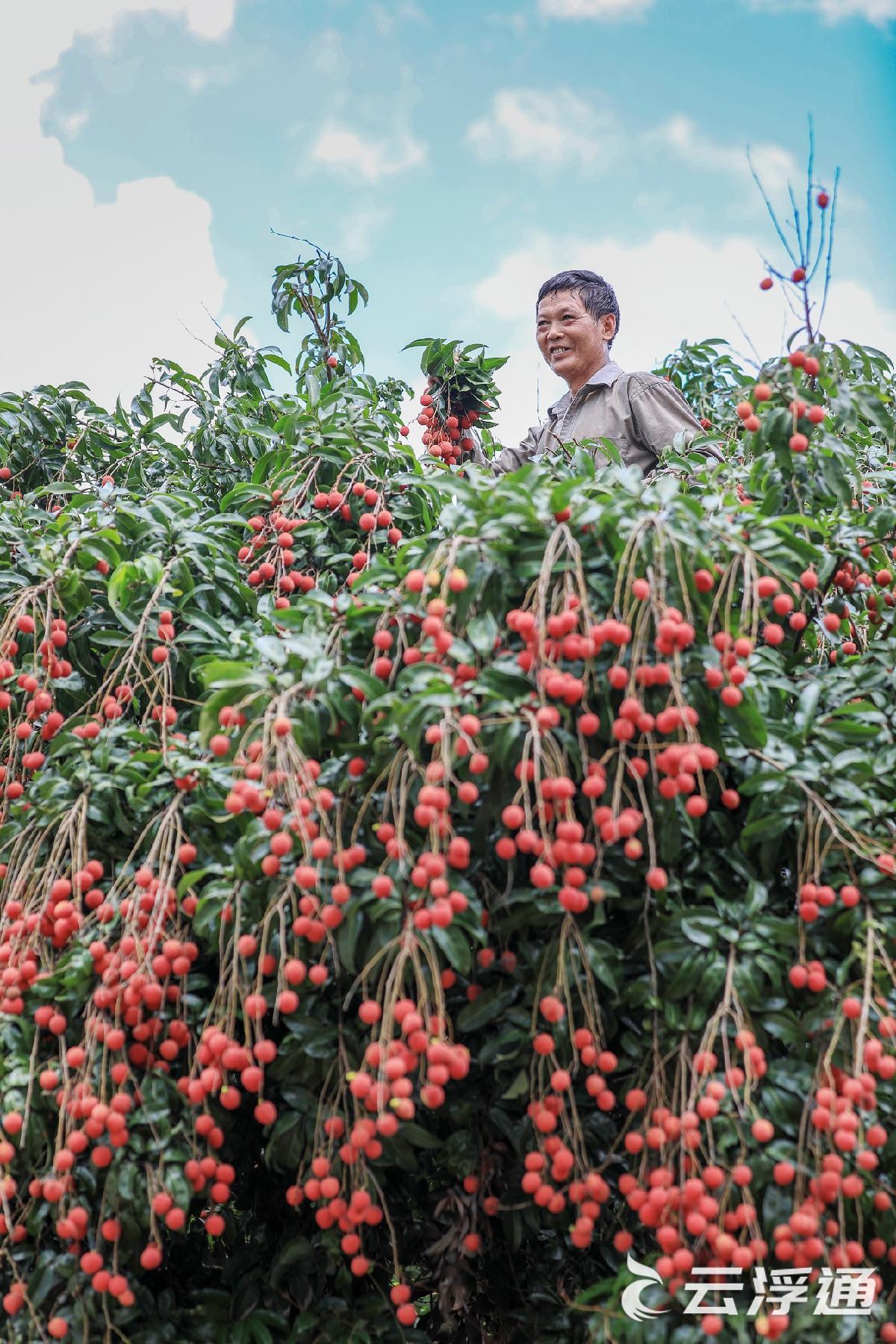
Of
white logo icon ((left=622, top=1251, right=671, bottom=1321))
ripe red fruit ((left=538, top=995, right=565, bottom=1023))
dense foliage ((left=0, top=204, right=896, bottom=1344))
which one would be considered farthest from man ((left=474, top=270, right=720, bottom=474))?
white logo icon ((left=622, top=1251, right=671, bottom=1321))

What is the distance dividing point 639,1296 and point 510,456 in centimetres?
266

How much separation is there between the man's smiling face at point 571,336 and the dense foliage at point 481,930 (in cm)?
167

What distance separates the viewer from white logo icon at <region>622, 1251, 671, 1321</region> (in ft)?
5.50

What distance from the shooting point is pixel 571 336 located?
12.6ft

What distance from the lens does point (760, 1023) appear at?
67.6 inches

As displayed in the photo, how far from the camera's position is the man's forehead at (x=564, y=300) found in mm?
3826

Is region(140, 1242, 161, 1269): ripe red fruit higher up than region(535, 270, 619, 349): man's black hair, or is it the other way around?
region(535, 270, 619, 349): man's black hair

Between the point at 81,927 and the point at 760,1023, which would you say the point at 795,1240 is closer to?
the point at 760,1023

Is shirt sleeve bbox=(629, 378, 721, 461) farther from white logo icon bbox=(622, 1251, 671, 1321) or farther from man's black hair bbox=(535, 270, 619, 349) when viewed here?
white logo icon bbox=(622, 1251, 671, 1321)

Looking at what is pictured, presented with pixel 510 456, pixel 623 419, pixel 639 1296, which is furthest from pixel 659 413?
pixel 639 1296

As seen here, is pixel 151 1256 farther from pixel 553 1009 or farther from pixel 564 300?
pixel 564 300

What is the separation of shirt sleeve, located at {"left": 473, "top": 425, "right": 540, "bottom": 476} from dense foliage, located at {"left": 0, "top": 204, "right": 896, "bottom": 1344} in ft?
4.99

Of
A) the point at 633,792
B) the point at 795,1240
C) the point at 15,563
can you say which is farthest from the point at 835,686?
the point at 15,563
